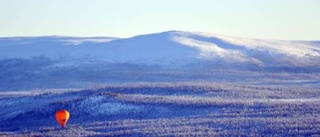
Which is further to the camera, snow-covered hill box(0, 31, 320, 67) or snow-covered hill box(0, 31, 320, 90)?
snow-covered hill box(0, 31, 320, 67)

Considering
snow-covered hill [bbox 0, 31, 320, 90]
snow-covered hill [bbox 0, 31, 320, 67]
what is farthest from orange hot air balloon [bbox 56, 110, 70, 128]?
snow-covered hill [bbox 0, 31, 320, 67]

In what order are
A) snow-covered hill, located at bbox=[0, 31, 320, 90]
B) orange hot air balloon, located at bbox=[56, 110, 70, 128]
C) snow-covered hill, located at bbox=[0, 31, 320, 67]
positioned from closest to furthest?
orange hot air balloon, located at bbox=[56, 110, 70, 128]
snow-covered hill, located at bbox=[0, 31, 320, 90]
snow-covered hill, located at bbox=[0, 31, 320, 67]

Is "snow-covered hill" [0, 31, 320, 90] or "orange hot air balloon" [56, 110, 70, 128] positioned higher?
"orange hot air balloon" [56, 110, 70, 128]

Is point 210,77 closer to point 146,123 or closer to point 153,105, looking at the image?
point 153,105

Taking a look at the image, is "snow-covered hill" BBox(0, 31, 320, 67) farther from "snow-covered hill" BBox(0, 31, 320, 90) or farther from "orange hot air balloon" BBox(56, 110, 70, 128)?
"orange hot air balloon" BBox(56, 110, 70, 128)

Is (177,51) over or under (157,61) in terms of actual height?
over

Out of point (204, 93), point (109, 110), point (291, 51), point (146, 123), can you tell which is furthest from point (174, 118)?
point (291, 51)

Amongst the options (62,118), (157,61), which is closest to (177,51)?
(157,61)

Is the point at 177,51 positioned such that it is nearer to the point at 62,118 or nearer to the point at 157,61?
the point at 157,61
